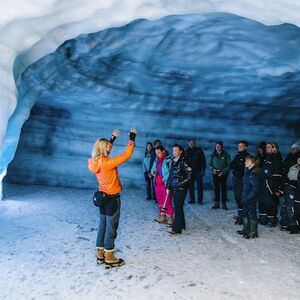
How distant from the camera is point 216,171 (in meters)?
7.48

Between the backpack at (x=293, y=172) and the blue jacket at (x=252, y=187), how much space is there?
708mm

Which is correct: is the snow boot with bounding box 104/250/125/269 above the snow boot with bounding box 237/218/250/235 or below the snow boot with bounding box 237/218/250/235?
below

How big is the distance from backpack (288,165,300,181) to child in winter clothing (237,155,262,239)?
0.75m

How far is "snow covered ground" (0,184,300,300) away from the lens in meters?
3.91

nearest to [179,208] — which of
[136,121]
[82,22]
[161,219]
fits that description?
[161,219]

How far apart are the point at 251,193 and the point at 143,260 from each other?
6.54 ft

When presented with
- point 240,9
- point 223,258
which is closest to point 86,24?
point 240,9

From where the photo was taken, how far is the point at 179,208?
5.73 metres

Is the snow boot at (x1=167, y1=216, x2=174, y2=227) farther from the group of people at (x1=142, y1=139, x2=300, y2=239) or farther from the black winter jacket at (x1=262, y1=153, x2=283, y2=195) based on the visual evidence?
the black winter jacket at (x1=262, y1=153, x2=283, y2=195)

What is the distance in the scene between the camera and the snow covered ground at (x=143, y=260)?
154 inches

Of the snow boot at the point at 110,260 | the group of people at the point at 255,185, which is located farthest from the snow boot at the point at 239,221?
the snow boot at the point at 110,260

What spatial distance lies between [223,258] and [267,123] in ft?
19.9

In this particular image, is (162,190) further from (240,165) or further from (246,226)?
(246,226)

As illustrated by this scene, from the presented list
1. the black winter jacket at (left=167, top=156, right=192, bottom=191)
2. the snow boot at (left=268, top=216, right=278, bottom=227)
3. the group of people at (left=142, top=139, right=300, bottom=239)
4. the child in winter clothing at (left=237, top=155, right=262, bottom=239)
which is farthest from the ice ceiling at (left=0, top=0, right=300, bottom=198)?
the snow boot at (left=268, top=216, right=278, bottom=227)
